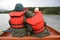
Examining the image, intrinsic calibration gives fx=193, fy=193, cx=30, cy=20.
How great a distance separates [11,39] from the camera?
3.16 metres

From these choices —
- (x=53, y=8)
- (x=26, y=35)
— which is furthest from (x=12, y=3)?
(x=26, y=35)

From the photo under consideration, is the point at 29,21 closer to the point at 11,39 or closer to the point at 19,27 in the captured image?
the point at 19,27

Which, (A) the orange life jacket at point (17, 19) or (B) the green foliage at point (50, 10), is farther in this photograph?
(B) the green foliage at point (50, 10)

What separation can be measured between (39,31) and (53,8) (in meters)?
8.30

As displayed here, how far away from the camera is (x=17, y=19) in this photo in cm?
321

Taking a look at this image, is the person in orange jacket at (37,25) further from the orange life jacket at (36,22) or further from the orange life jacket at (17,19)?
the orange life jacket at (17,19)

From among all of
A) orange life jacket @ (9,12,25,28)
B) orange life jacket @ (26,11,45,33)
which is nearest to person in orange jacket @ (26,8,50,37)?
orange life jacket @ (26,11,45,33)

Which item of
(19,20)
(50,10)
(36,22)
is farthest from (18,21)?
(50,10)

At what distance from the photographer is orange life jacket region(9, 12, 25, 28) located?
3.20 meters

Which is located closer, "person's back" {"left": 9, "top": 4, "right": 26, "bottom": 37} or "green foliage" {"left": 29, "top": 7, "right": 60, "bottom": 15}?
"person's back" {"left": 9, "top": 4, "right": 26, "bottom": 37}

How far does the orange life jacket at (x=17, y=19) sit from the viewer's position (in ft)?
10.5

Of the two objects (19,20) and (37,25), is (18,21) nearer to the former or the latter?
(19,20)

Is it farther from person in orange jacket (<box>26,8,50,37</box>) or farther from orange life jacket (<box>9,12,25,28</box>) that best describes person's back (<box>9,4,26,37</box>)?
person in orange jacket (<box>26,8,50,37</box>)

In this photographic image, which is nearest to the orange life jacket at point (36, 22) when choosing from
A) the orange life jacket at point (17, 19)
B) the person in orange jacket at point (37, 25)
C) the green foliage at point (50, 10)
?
the person in orange jacket at point (37, 25)
